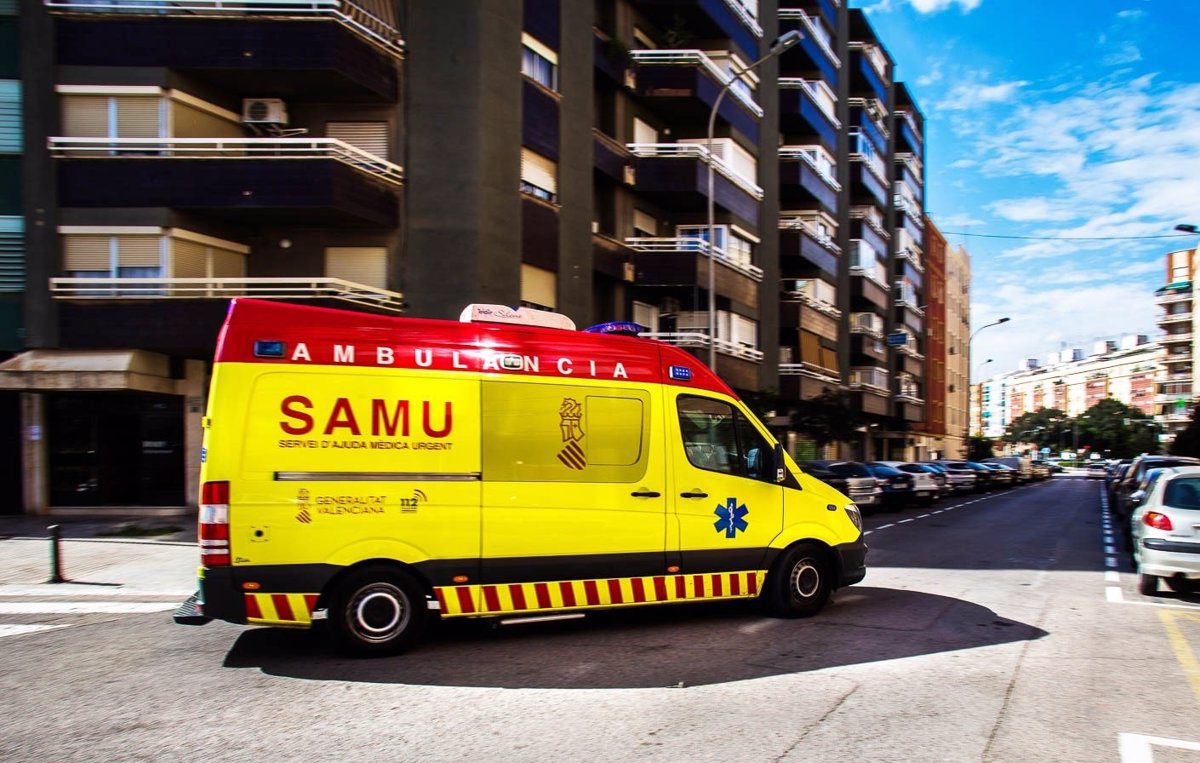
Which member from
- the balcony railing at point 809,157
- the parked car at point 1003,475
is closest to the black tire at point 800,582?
the balcony railing at point 809,157

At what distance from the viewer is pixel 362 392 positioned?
6.36m

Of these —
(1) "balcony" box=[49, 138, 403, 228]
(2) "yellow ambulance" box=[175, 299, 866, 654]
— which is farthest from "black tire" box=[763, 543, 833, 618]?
(1) "balcony" box=[49, 138, 403, 228]

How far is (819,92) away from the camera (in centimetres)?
3716

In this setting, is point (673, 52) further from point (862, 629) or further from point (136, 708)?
point (136, 708)

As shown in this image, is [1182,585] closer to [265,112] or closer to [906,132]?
[265,112]

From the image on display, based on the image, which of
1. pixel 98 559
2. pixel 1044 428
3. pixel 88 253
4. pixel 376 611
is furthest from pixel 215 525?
pixel 1044 428

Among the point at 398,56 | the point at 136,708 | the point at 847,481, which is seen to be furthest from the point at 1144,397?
the point at 136,708

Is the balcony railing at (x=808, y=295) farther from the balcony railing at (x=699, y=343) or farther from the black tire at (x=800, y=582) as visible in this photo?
the black tire at (x=800, y=582)

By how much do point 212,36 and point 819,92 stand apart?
89.4 ft

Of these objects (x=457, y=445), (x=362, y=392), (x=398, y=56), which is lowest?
(x=457, y=445)

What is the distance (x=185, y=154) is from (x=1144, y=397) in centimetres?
17050

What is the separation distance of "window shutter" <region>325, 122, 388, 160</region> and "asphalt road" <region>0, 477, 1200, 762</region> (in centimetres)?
1253

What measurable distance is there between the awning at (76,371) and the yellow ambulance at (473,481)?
12.2 metres

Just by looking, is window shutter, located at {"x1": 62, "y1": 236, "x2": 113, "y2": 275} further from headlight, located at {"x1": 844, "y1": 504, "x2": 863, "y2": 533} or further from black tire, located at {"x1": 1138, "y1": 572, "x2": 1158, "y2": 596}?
black tire, located at {"x1": 1138, "y1": 572, "x2": 1158, "y2": 596}
